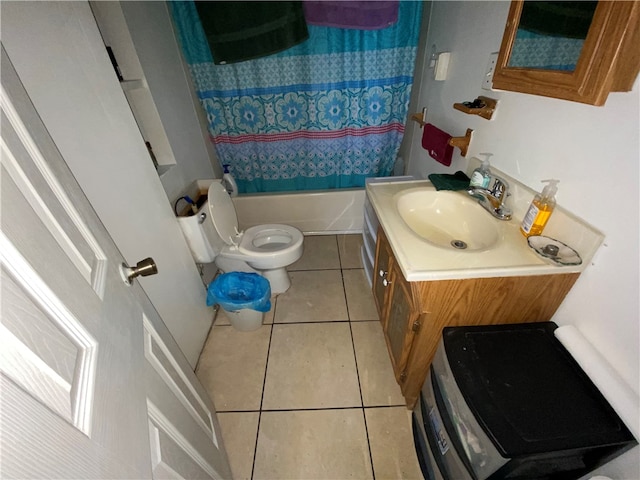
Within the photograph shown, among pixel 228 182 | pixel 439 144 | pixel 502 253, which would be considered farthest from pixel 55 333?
pixel 228 182

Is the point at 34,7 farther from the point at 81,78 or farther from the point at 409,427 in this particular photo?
the point at 409,427

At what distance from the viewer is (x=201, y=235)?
150 centimetres

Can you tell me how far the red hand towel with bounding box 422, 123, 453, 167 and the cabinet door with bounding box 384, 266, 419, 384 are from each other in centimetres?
82

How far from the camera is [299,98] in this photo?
1.98m

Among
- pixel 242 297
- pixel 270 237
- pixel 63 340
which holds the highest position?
pixel 63 340

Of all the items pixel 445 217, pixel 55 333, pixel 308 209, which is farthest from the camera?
pixel 308 209

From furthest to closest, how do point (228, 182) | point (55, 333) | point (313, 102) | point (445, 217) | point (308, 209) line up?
point (308, 209), point (228, 182), point (313, 102), point (445, 217), point (55, 333)

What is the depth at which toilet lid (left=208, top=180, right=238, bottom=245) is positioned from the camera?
160 centimetres

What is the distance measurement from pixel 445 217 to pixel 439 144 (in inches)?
20.0

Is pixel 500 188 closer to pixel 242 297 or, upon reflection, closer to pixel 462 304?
pixel 462 304

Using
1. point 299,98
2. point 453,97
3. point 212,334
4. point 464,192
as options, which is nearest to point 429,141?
point 453,97

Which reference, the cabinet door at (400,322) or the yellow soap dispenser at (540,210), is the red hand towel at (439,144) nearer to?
the yellow soap dispenser at (540,210)

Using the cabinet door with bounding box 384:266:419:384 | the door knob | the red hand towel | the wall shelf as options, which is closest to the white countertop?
the cabinet door with bounding box 384:266:419:384

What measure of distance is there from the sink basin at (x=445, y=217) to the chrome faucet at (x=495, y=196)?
25mm
